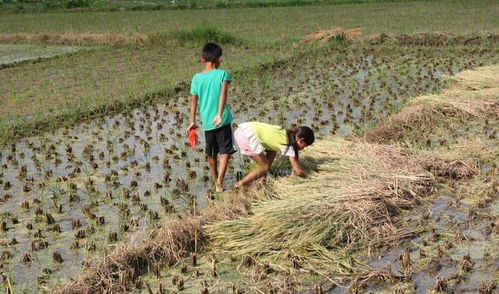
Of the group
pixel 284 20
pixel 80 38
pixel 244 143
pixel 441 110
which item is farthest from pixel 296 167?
pixel 284 20

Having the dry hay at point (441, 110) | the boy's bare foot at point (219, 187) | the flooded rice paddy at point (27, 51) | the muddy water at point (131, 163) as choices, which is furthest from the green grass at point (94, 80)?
the dry hay at point (441, 110)

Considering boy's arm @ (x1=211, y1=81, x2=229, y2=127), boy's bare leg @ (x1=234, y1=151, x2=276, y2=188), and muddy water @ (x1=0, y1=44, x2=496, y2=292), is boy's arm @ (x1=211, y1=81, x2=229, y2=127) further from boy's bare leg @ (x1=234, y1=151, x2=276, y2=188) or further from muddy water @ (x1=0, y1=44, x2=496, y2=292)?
muddy water @ (x1=0, y1=44, x2=496, y2=292)

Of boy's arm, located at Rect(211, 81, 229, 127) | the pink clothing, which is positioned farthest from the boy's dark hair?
the pink clothing

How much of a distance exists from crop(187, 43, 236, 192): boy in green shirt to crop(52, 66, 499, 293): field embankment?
15.1 inches

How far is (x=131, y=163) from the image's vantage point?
5719 mm

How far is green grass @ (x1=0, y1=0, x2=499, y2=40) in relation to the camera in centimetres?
1625

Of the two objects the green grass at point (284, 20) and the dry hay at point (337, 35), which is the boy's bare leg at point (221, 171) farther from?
the green grass at point (284, 20)

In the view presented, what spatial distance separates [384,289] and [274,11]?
21.0 m

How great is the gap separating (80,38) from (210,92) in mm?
12302

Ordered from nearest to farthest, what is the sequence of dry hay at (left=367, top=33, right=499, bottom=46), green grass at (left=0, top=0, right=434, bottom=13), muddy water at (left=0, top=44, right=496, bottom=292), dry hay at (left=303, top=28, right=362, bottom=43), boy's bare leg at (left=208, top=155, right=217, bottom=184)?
muddy water at (left=0, top=44, right=496, bottom=292), boy's bare leg at (left=208, top=155, right=217, bottom=184), dry hay at (left=367, top=33, right=499, bottom=46), dry hay at (left=303, top=28, right=362, bottom=43), green grass at (left=0, top=0, right=434, bottom=13)

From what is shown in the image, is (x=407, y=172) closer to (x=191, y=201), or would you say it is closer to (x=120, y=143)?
(x=191, y=201)

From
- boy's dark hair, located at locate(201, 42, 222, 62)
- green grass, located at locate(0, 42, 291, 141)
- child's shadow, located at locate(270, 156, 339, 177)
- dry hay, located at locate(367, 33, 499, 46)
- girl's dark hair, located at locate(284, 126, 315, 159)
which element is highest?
boy's dark hair, located at locate(201, 42, 222, 62)

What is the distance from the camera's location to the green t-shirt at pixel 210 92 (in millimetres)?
4691

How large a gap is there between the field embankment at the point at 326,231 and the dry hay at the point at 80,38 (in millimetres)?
10524
